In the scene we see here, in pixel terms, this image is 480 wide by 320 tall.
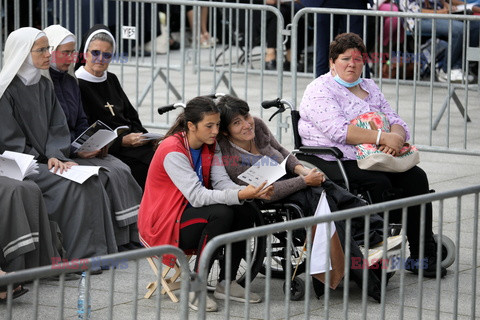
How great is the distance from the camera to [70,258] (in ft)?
21.9

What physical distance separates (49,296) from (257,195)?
1.60 meters

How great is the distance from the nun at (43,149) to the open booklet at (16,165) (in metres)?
0.19

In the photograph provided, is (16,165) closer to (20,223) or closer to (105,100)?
(20,223)

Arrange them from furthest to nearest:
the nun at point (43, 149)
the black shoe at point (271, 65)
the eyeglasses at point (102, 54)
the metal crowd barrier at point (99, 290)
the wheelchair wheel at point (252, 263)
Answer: the black shoe at point (271, 65) → the eyeglasses at point (102, 54) → the nun at point (43, 149) → the wheelchair wheel at point (252, 263) → the metal crowd barrier at point (99, 290)

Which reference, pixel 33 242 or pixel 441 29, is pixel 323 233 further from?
pixel 441 29

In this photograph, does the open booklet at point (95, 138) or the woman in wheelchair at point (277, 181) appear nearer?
the woman in wheelchair at point (277, 181)

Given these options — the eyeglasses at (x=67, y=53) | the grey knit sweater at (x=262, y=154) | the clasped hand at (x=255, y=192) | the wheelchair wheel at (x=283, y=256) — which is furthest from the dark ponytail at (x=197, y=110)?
the eyeglasses at (x=67, y=53)

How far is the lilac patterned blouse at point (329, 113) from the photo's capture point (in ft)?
22.6

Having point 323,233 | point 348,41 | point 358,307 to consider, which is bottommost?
point 358,307

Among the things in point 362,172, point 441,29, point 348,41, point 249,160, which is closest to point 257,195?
point 249,160

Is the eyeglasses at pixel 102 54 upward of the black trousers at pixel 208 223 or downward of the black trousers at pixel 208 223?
upward

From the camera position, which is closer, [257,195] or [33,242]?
[257,195]

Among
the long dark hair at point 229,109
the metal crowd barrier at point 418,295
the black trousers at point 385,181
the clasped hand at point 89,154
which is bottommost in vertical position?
the metal crowd barrier at point 418,295

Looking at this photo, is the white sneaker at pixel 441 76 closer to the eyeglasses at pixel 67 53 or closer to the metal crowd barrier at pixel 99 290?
the eyeglasses at pixel 67 53
